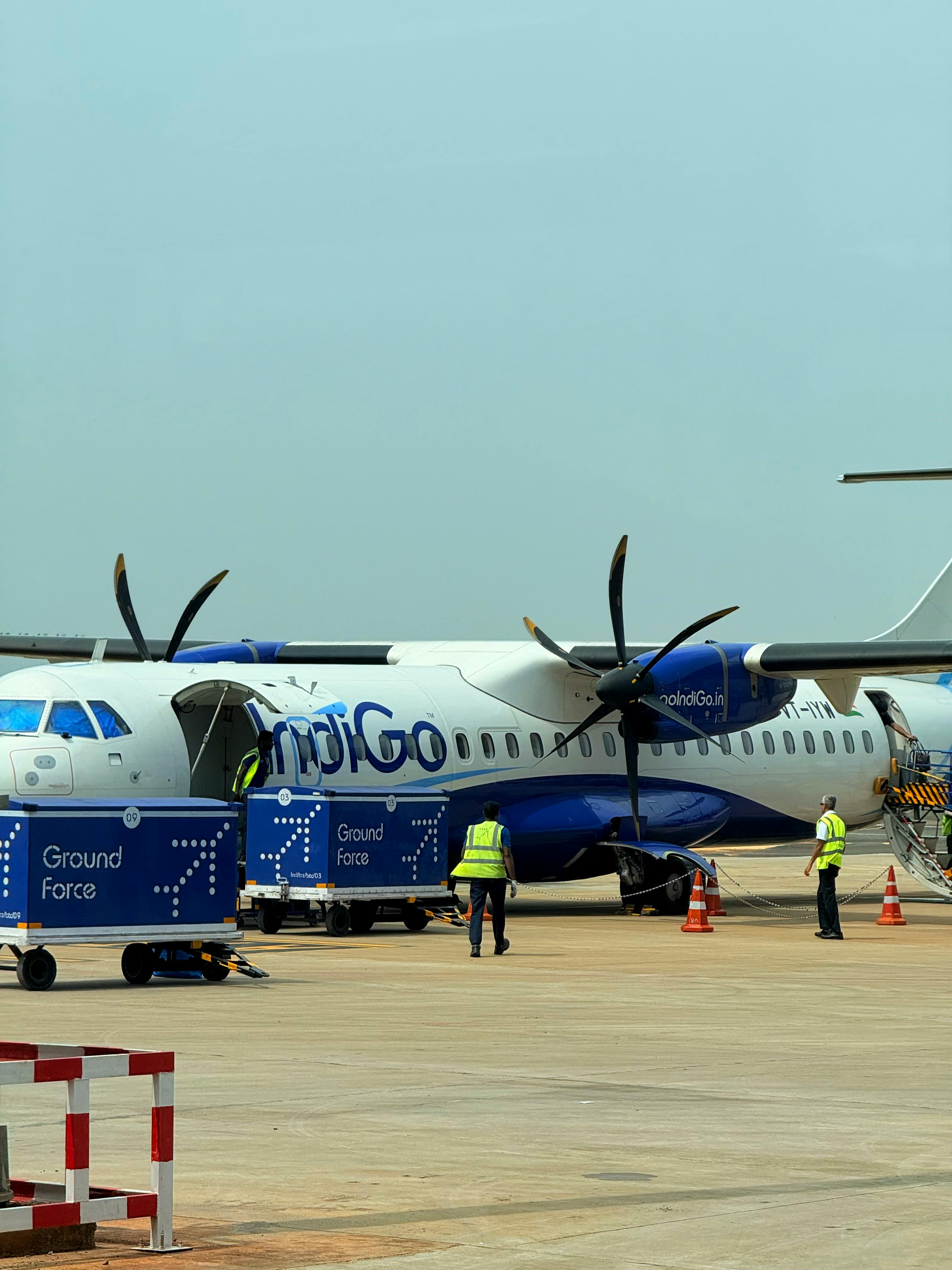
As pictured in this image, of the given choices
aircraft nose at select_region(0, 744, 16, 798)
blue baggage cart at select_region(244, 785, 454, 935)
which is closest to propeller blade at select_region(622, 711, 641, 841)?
blue baggage cart at select_region(244, 785, 454, 935)

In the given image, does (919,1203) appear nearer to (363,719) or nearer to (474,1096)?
(474,1096)

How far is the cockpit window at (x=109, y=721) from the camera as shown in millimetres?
22047

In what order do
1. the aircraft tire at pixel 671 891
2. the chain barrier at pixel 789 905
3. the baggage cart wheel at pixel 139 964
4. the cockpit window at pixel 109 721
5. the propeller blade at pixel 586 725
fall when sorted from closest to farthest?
the baggage cart wheel at pixel 139 964
the cockpit window at pixel 109 721
the propeller blade at pixel 586 725
the aircraft tire at pixel 671 891
the chain barrier at pixel 789 905

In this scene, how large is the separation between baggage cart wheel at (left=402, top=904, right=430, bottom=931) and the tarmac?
11.6ft

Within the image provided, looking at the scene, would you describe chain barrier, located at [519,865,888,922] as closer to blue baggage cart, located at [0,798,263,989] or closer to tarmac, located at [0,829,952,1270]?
tarmac, located at [0,829,952,1270]

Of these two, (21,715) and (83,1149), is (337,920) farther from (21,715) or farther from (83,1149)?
(83,1149)

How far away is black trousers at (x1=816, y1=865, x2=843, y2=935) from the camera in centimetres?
2181

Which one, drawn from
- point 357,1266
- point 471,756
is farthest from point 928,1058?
point 471,756

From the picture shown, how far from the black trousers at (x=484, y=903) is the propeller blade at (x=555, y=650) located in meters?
7.56

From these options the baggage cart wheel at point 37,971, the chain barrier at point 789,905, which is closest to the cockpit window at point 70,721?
the baggage cart wheel at point 37,971

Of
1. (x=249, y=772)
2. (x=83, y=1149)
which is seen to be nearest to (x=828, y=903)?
(x=249, y=772)

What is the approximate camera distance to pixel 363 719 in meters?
24.3

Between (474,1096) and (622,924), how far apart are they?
14616 millimetres

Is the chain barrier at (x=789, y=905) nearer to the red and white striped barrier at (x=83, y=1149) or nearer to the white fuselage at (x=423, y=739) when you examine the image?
the white fuselage at (x=423, y=739)
